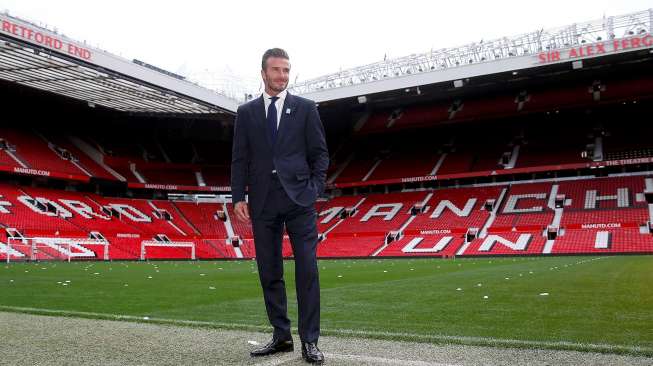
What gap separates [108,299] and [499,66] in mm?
24939

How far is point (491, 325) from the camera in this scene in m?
4.41

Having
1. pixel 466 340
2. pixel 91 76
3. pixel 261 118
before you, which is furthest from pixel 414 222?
pixel 261 118

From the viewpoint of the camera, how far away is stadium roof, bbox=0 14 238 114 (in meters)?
21.7

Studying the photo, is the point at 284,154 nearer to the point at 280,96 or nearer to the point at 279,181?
the point at 279,181

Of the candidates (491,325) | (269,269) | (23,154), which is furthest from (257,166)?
(23,154)

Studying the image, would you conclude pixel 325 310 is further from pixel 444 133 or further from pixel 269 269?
pixel 444 133

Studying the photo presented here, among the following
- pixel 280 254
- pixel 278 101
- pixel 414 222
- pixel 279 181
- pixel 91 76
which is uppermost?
pixel 91 76

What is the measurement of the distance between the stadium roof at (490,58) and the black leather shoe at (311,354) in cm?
2679

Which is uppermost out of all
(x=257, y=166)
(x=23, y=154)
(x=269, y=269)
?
(x=23, y=154)

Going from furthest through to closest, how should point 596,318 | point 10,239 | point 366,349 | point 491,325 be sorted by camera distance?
point 10,239 → point 596,318 → point 491,325 → point 366,349

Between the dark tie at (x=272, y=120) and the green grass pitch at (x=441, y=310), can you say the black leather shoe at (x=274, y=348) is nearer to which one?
the green grass pitch at (x=441, y=310)

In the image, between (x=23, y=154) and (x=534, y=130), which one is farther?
(x=534, y=130)

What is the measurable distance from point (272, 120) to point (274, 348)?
4.53ft

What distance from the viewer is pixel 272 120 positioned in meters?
3.45
